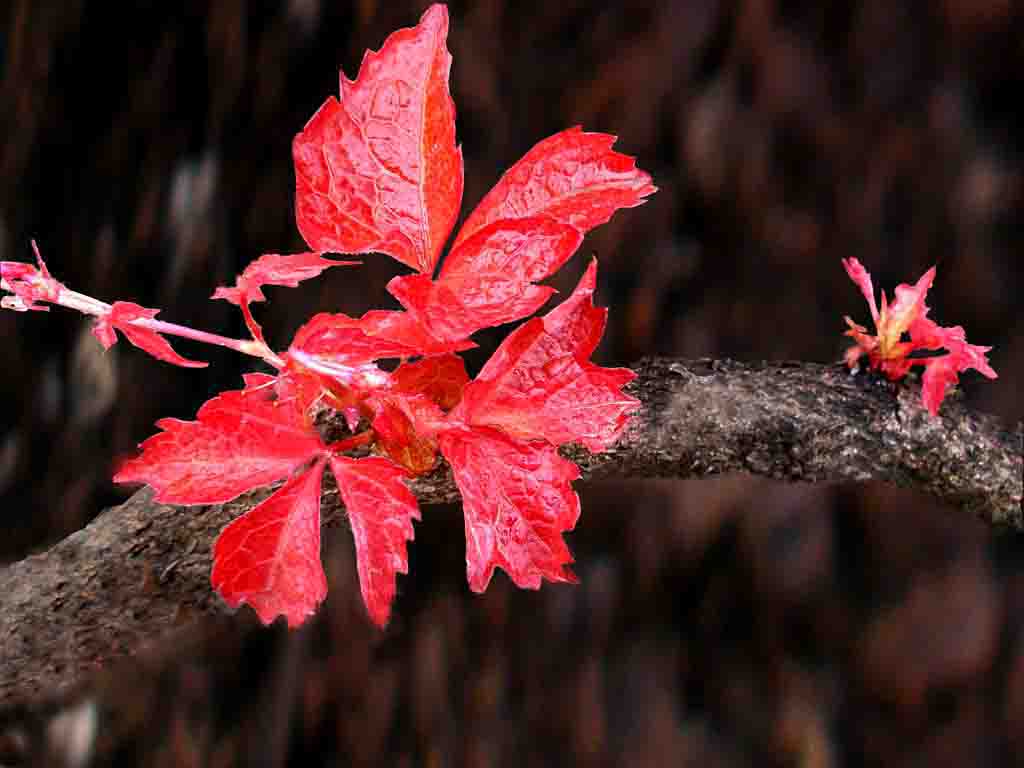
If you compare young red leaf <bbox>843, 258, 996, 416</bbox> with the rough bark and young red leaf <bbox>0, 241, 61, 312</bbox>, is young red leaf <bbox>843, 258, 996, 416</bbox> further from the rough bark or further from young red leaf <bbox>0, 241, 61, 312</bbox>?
young red leaf <bbox>0, 241, 61, 312</bbox>

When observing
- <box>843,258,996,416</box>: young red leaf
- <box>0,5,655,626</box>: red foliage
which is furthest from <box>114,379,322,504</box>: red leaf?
<box>843,258,996,416</box>: young red leaf

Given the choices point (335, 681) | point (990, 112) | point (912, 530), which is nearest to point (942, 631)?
point (912, 530)

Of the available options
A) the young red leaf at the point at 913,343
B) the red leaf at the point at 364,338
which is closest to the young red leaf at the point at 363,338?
the red leaf at the point at 364,338

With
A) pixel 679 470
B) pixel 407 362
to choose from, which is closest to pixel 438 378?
pixel 407 362

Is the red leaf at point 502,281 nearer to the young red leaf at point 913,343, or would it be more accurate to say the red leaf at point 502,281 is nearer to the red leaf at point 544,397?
the red leaf at point 544,397

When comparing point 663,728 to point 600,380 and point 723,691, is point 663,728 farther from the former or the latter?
point 600,380

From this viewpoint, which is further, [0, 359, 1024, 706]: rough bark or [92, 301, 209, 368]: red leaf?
[0, 359, 1024, 706]: rough bark
